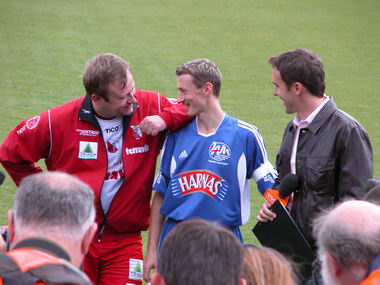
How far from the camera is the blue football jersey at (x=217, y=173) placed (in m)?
4.58

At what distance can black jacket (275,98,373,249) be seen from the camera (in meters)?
4.24

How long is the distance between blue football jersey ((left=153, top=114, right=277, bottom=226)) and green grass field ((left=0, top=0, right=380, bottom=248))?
3205 millimetres

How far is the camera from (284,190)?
4328 mm

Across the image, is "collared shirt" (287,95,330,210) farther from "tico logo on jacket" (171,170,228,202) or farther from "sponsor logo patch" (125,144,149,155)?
"sponsor logo patch" (125,144,149,155)

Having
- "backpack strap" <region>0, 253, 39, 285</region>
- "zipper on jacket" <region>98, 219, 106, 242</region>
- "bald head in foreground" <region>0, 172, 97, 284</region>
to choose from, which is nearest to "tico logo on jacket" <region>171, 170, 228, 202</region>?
"zipper on jacket" <region>98, 219, 106, 242</region>

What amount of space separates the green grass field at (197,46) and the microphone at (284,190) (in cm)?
339

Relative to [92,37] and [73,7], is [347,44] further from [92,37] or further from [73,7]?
[73,7]

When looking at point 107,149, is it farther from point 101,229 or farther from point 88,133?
point 101,229

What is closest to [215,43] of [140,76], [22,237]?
[140,76]

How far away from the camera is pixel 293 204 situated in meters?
4.46

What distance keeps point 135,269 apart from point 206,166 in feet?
2.95

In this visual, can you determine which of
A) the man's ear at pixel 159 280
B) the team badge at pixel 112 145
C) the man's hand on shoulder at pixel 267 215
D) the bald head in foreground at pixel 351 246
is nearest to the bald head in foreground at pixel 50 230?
the man's ear at pixel 159 280

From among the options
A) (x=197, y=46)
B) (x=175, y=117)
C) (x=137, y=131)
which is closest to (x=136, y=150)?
(x=137, y=131)

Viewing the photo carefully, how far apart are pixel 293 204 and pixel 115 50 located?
1168 centimetres
